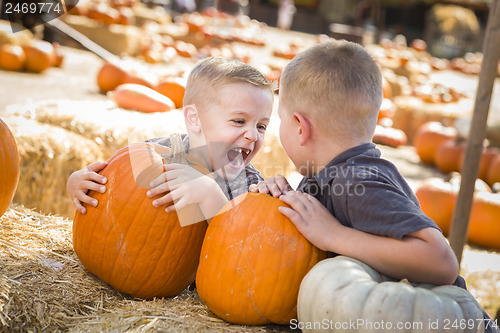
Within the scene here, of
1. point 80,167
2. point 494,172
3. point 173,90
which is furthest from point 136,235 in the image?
point 494,172

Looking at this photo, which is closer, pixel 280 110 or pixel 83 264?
pixel 280 110

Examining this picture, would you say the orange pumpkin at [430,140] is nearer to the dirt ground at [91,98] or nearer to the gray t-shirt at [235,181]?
the dirt ground at [91,98]

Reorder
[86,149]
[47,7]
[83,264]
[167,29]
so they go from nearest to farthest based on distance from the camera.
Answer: [83,264]
[86,149]
[47,7]
[167,29]

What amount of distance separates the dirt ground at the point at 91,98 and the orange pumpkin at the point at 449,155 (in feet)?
0.54

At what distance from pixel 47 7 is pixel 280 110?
28.1 ft

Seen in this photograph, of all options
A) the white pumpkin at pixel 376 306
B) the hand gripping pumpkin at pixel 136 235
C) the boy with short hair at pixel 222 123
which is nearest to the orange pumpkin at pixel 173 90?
the boy with short hair at pixel 222 123

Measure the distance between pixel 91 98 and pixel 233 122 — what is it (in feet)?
16.9

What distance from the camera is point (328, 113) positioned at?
6.09ft

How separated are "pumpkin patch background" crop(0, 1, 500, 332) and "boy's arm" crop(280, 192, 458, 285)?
418mm

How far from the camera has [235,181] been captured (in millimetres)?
2406

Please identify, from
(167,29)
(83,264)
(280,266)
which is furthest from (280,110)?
(167,29)

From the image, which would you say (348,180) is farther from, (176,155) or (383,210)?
(176,155)

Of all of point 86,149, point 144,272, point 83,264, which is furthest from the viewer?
point 86,149

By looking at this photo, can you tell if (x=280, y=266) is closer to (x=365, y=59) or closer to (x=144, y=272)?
(x=144, y=272)
